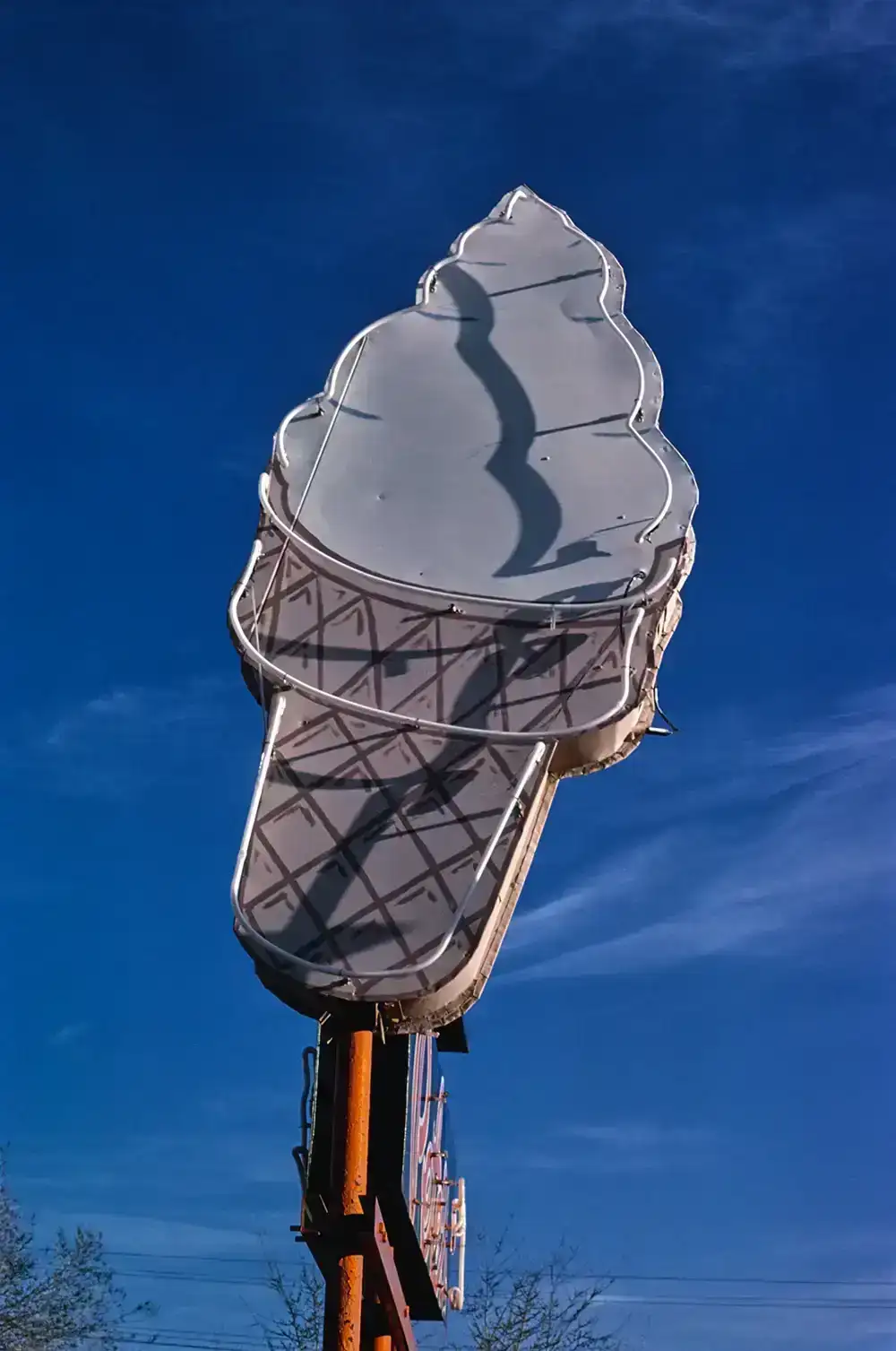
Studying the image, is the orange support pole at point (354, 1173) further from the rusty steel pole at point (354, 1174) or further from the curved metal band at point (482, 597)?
the curved metal band at point (482, 597)

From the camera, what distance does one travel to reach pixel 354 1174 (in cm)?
843

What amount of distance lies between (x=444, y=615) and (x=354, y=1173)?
432cm

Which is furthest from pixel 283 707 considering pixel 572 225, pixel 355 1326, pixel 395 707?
pixel 572 225

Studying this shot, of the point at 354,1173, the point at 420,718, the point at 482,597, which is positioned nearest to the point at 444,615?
the point at 482,597

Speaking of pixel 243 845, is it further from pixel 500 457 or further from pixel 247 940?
pixel 500 457

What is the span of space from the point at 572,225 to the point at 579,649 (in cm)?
645

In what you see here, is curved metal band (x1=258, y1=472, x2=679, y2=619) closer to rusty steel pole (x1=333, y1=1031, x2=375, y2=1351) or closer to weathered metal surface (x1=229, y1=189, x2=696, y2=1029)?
weathered metal surface (x1=229, y1=189, x2=696, y2=1029)

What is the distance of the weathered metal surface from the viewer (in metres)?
9.22

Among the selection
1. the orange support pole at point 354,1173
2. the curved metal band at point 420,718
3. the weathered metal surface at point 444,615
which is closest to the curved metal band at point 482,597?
the weathered metal surface at point 444,615

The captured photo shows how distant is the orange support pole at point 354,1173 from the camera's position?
8.18 meters

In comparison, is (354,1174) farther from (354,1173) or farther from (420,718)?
(420,718)

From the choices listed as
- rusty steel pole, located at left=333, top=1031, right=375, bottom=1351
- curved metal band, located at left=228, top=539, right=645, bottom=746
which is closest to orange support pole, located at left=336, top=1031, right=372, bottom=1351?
rusty steel pole, located at left=333, top=1031, right=375, bottom=1351

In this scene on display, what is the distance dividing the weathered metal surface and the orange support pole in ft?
1.17

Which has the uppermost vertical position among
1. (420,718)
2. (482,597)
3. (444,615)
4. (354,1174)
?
(482,597)
